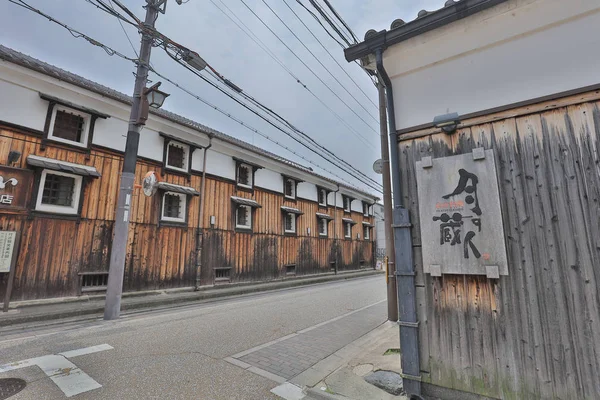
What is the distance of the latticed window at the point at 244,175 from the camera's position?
582 inches

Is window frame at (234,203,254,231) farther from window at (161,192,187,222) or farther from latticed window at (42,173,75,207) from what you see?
latticed window at (42,173,75,207)

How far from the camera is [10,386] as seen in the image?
352 centimetres

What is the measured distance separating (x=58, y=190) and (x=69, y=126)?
6.89 ft

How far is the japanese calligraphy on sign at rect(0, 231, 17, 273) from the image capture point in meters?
6.81

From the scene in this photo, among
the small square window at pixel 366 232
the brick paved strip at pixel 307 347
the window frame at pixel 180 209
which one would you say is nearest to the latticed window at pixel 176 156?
the window frame at pixel 180 209

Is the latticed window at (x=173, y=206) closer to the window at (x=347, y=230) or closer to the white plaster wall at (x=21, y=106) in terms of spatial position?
the white plaster wall at (x=21, y=106)

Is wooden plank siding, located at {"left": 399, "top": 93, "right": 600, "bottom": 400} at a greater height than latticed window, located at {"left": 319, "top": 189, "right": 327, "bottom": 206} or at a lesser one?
lesser

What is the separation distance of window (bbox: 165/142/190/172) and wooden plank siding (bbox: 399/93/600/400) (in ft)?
36.5

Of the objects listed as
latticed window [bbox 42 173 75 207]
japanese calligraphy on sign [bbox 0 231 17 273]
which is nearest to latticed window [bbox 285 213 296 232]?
latticed window [bbox 42 173 75 207]

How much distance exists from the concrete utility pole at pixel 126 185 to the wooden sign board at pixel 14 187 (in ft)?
7.90

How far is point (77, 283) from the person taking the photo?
8.78 meters

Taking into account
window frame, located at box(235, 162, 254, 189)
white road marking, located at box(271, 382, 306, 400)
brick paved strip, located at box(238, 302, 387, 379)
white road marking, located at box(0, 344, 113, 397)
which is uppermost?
window frame, located at box(235, 162, 254, 189)

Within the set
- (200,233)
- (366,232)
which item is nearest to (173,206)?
(200,233)

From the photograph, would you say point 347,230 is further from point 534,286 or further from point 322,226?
point 534,286
